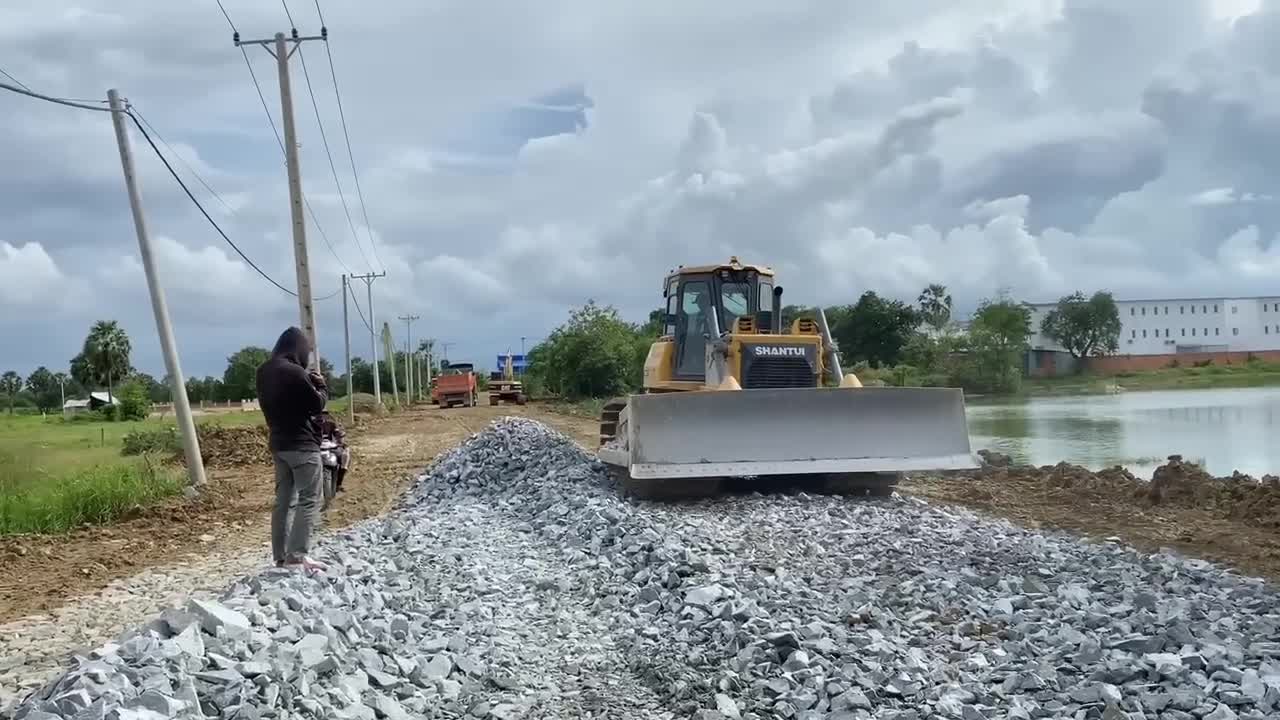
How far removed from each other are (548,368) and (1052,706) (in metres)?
49.3

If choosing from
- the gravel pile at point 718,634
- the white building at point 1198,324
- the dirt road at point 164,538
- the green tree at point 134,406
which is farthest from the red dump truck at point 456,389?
the white building at point 1198,324

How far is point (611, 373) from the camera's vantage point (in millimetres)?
46000

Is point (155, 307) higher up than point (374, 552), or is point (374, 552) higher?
point (155, 307)

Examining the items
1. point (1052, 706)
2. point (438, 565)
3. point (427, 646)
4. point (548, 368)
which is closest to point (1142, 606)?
point (1052, 706)

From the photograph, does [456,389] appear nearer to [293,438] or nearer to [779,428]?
[779,428]

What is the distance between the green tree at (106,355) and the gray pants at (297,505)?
74712mm

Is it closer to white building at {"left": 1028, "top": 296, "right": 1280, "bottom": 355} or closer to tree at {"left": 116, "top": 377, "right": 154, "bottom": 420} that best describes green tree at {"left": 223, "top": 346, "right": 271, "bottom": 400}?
tree at {"left": 116, "top": 377, "right": 154, "bottom": 420}

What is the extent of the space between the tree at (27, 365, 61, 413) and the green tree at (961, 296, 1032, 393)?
7307 cm

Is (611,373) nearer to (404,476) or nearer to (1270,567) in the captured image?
(404,476)

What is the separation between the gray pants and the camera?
687cm

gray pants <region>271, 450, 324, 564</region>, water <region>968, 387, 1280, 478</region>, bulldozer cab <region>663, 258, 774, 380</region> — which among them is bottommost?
water <region>968, 387, 1280, 478</region>

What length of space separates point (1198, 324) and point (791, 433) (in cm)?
8363

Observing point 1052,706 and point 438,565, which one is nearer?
point 1052,706

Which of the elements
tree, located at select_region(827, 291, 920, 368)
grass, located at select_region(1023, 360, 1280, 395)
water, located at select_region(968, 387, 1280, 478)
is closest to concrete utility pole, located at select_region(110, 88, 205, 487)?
water, located at select_region(968, 387, 1280, 478)
